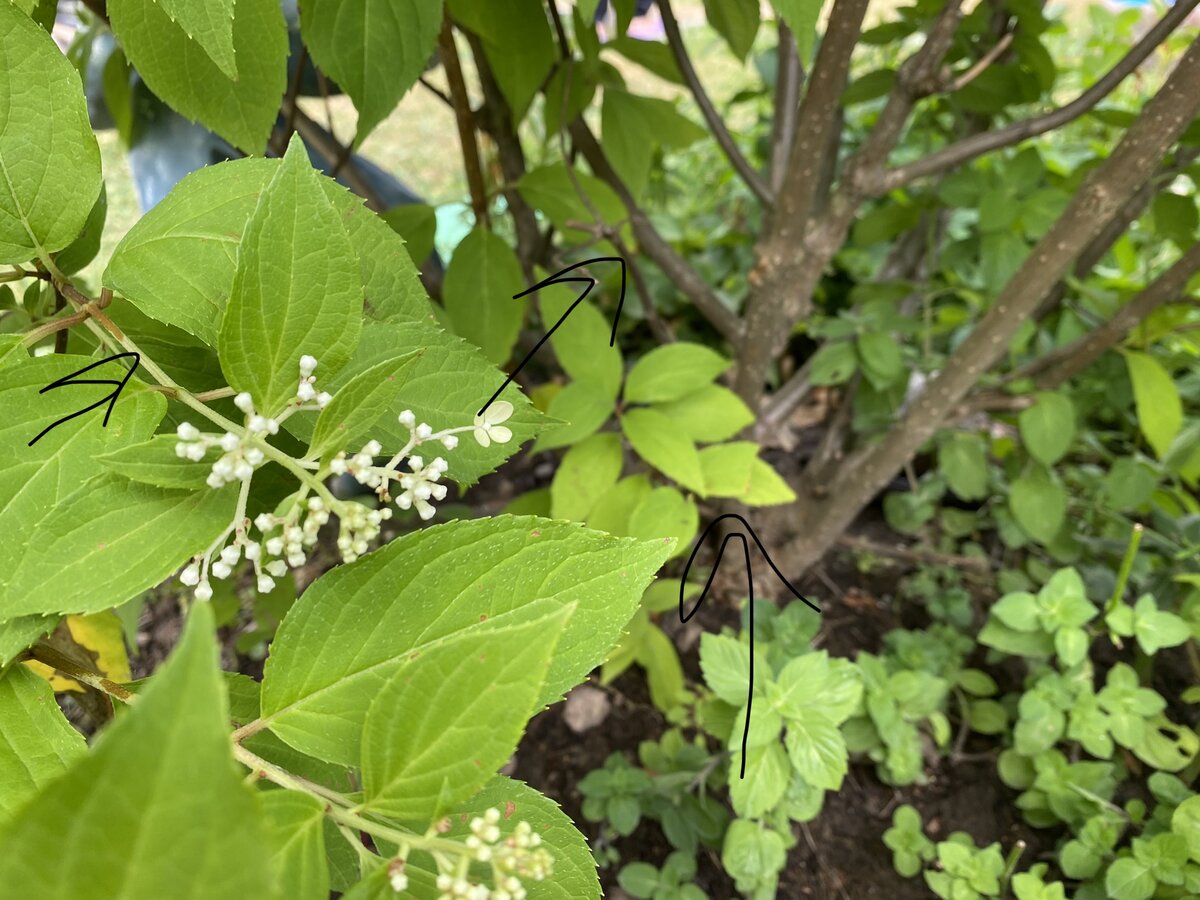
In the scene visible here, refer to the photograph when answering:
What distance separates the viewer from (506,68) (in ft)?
2.34

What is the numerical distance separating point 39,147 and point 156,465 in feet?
0.52

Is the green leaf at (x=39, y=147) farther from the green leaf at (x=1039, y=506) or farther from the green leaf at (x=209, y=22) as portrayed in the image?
the green leaf at (x=1039, y=506)

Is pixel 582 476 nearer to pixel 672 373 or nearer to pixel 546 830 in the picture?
pixel 672 373

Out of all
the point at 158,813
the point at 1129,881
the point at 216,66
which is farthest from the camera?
the point at 1129,881

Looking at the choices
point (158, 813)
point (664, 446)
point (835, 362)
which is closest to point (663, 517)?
point (664, 446)

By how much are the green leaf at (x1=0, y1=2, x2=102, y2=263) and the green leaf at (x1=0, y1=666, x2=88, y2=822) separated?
0.60 ft

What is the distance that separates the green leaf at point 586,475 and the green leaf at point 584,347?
53 mm

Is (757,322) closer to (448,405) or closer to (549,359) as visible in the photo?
(549,359)

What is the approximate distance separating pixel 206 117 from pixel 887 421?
0.85 metres

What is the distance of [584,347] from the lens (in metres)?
0.80

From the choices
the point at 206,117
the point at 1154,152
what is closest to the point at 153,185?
the point at 206,117

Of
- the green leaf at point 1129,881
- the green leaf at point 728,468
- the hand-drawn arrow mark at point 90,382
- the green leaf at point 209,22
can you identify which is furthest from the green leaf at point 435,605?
the green leaf at point 1129,881

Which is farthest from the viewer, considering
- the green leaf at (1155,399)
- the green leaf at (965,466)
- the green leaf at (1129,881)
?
the green leaf at (965,466)

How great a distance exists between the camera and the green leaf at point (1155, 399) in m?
0.85
